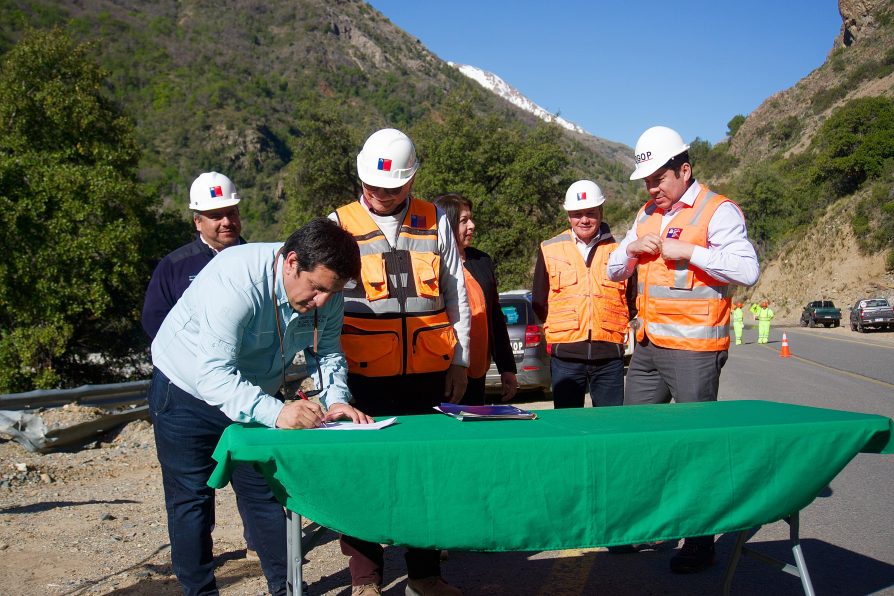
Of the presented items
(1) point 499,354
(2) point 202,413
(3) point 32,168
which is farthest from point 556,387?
(3) point 32,168

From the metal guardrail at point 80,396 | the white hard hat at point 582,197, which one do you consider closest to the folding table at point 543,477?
the white hard hat at point 582,197

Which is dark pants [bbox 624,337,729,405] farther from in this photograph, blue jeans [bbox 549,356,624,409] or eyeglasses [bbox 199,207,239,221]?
eyeglasses [bbox 199,207,239,221]

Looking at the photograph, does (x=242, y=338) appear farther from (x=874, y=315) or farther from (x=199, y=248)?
(x=874, y=315)

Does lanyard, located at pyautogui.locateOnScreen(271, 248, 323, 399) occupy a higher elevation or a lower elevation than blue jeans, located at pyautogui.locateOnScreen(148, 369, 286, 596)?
higher

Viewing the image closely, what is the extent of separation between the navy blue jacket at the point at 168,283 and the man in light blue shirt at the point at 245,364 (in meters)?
1.22

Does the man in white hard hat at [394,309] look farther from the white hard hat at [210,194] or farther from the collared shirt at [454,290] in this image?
the white hard hat at [210,194]

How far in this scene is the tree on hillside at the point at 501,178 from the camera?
114 ft

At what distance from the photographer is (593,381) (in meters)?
5.59

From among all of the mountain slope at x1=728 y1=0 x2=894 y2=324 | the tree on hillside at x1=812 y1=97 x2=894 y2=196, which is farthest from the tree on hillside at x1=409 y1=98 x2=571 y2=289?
the tree on hillside at x1=812 y1=97 x2=894 y2=196

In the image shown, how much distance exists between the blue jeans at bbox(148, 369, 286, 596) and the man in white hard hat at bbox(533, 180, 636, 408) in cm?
246

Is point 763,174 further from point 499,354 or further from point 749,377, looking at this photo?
point 499,354

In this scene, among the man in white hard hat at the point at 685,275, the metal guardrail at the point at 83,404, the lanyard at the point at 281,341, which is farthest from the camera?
the metal guardrail at the point at 83,404

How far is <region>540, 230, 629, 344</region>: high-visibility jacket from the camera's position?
18.1 feet

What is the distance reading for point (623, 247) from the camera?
4973 millimetres
